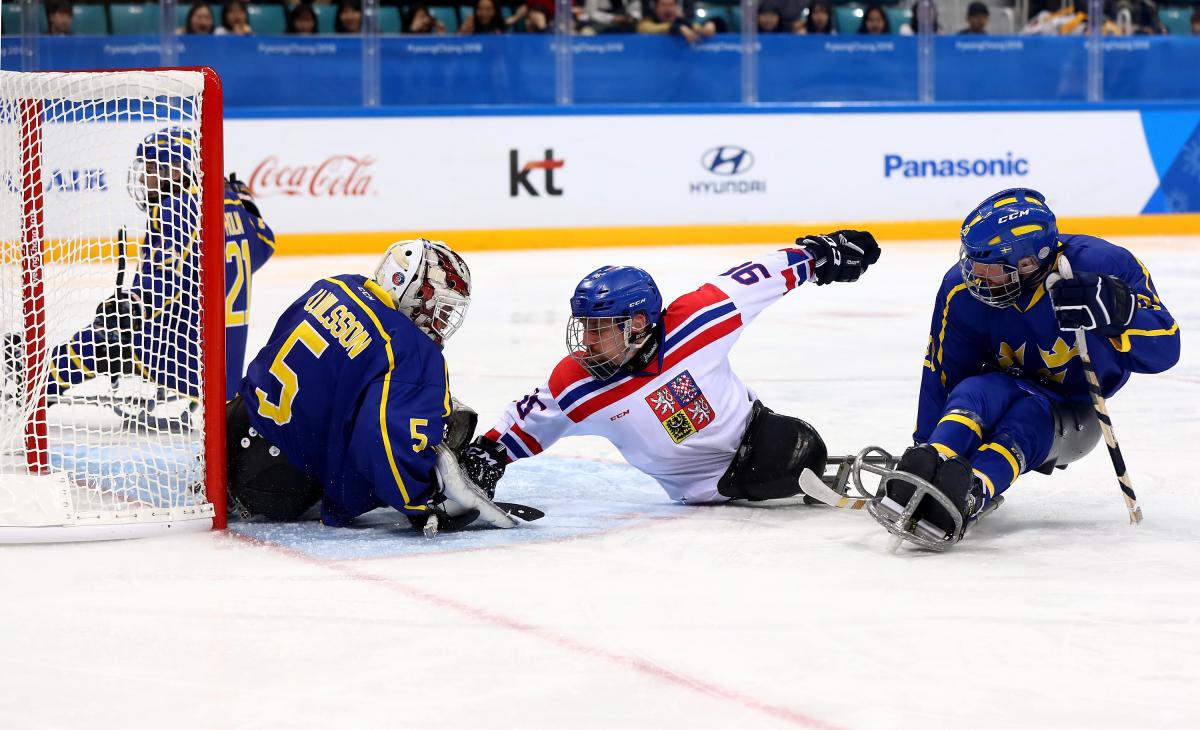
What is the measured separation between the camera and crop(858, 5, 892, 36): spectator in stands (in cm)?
1169

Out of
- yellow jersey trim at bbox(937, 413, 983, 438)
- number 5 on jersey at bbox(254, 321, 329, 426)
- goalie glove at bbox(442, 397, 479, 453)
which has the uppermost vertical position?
number 5 on jersey at bbox(254, 321, 329, 426)

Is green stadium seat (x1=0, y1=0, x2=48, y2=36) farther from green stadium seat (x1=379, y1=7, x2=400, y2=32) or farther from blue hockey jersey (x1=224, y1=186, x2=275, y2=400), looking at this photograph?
blue hockey jersey (x1=224, y1=186, x2=275, y2=400)

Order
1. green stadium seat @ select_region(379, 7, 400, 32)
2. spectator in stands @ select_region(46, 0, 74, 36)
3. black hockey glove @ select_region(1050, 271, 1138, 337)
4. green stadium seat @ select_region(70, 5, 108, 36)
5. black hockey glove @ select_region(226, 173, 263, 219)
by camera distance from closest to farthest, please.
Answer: black hockey glove @ select_region(1050, 271, 1138, 337)
black hockey glove @ select_region(226, 173, 263, 219)
spectator in stands @ select_region(46, 0, 74, 36)
green stadium seat @ select_region(70, 5, 108, 36)
green stadium seat @ select_region(379, 7, 400, 32)

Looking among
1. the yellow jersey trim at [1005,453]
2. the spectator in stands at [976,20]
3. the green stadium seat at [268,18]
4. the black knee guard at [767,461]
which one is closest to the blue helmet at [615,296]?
the black knee guard at [767,461]

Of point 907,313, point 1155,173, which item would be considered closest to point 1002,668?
point 907,313

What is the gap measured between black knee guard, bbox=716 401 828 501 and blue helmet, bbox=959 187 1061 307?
0.58 m

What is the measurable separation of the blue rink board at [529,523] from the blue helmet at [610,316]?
0.35 meters

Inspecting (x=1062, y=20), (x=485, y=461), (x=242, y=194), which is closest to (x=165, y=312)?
(x=485, y=461)

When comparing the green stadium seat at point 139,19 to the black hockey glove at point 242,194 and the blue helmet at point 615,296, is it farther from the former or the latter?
the blue helmet at point 615,296

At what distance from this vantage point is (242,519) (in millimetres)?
3553

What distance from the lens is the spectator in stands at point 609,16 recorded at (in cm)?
1131

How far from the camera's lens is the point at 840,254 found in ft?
12.1

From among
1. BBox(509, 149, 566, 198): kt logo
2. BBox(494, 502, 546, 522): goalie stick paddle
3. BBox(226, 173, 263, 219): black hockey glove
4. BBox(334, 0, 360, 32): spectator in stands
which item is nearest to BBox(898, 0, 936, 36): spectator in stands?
BBox(509, 149, 566, 198): kt logo

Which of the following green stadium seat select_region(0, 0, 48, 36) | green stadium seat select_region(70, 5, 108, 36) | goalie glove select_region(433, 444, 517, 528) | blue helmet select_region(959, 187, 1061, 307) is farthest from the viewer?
green stadium seat select_region(70, 5, 108, 36)
